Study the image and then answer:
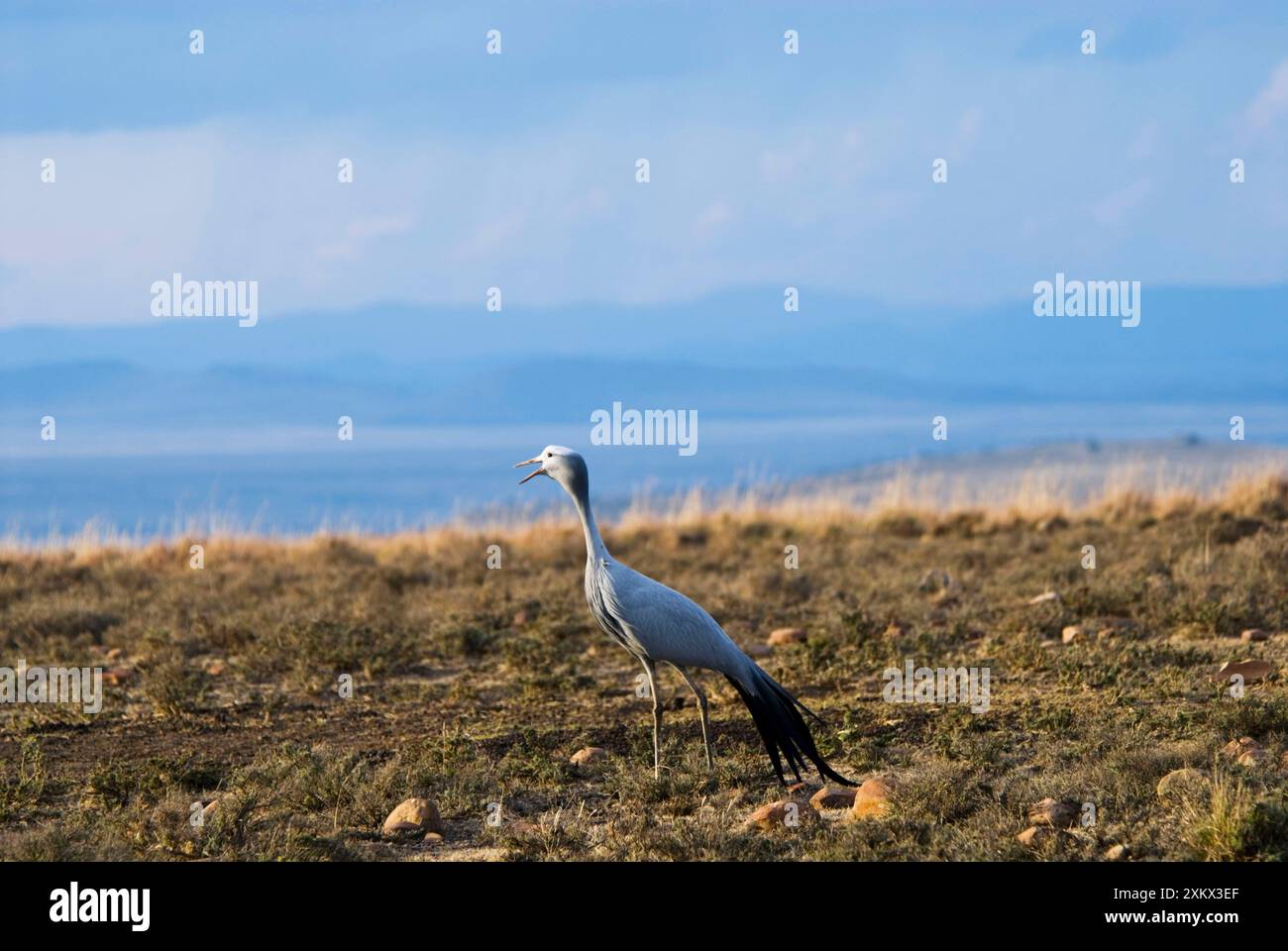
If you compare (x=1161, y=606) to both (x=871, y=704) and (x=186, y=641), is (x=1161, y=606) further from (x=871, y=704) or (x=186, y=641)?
(x=186, y=641)

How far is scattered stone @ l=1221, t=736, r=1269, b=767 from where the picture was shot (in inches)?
294

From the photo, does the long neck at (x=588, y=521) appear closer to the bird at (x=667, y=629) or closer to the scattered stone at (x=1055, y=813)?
the bird at (x=667, y=629)

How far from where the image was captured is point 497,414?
608 feet

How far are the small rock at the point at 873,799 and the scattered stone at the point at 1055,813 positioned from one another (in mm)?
655

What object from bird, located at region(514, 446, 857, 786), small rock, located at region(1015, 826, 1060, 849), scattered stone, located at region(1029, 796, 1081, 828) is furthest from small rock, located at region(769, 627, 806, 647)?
small rock, located at region(1015, 826, 1060, 849)

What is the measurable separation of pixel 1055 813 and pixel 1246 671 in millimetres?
3469

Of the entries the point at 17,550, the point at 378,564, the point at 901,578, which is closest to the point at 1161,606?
the point at 901,578

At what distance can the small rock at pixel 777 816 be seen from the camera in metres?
7.09

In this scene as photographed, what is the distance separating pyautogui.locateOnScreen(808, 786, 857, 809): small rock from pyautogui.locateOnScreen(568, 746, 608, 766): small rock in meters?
1.49

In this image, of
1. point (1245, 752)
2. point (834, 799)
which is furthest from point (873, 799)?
point (1245, 752)

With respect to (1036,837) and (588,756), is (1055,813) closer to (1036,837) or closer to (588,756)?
(1036,837)

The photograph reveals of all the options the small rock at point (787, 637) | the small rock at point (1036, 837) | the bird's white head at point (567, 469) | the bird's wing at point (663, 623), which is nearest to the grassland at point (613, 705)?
the small rock at point (1036, 837)

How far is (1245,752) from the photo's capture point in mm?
7652

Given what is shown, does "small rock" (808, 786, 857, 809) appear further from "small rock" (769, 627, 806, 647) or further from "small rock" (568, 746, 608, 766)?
"small rock" (769, 627, 806, 647)
